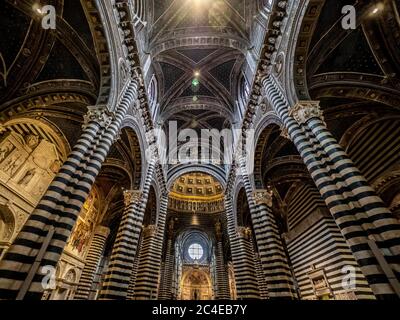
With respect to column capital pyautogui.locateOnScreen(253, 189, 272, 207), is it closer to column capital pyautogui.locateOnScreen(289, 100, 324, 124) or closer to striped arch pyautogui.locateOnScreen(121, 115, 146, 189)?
column capital pyautogui.locateOnScreen(289, 100, 324, 124)

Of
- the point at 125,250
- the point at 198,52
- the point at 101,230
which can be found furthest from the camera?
the point at 101,230

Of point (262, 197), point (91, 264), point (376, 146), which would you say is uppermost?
point (376, 146)

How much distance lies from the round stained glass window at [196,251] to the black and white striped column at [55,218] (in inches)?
1083

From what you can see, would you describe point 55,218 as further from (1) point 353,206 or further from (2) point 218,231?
(2) point 218,231

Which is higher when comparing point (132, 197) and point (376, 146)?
point (376, 146)

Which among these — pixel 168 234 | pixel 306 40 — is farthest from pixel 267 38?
pixel 168 234

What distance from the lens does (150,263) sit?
14.7 metres

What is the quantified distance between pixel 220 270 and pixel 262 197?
16.9 metres

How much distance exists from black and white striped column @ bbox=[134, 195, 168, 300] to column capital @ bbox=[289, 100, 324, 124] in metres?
13.3

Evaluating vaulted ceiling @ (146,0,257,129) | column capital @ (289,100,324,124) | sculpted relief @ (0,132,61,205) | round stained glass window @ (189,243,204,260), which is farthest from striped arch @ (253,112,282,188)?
round stained glass window @ (189,243,204,260)

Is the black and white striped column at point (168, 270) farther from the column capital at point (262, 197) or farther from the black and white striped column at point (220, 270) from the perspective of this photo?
the column capital at point (262, 197)

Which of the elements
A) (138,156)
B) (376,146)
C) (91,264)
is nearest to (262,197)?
(376,146)

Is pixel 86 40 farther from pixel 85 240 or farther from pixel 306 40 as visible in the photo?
pixel 85 240

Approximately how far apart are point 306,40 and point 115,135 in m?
8.53
